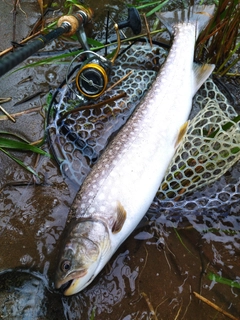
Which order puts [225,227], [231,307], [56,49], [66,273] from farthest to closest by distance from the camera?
[56,49]
[225,227]
[231,307]
[66,273]

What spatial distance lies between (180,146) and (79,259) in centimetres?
118

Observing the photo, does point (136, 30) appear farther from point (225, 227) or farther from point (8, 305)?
point (8, 305)

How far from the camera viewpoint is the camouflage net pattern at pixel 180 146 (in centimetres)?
244

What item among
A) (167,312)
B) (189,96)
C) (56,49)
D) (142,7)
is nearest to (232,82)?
(189,96)

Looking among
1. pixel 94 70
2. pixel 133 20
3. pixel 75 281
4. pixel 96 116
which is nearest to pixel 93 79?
pixel 94 70

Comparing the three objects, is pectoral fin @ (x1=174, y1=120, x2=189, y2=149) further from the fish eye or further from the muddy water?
the fish eye

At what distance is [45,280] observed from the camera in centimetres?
220

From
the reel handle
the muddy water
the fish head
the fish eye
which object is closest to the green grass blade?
the muddy water

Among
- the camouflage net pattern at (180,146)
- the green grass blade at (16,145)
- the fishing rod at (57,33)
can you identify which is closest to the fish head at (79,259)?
the camouflage net pattern at (180,146)

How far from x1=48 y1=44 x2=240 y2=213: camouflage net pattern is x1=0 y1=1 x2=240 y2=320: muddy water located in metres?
0.12

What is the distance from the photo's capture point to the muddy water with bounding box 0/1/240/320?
2.12 meters

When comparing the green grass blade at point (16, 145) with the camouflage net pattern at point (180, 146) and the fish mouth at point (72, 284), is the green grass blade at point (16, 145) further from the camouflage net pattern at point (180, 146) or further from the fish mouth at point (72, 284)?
the fish mouth at point (72, 284)

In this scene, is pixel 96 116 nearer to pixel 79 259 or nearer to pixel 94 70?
pixel 94 70

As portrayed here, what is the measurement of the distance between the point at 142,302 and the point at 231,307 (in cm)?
60
